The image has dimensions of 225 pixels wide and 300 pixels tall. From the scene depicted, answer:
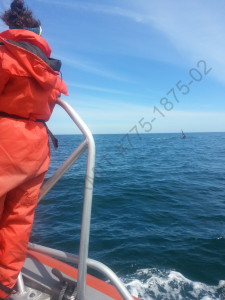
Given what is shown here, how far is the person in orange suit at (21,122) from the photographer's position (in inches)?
60.6

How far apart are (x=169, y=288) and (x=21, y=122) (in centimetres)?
582

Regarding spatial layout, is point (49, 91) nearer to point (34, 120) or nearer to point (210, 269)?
point (34, 120)

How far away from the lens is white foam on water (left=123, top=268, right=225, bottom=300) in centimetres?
553

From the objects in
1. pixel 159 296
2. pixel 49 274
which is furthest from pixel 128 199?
pixel 49 274

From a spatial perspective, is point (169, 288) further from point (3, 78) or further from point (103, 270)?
point (3, 78)

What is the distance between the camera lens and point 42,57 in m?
1.61

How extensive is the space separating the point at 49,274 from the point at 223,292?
4.90m

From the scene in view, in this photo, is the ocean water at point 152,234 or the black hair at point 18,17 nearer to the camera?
the black hair at point 18,17

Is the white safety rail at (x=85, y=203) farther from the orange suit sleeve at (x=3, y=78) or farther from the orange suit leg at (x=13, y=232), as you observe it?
the orange suit sleeve at (x=3, y=78)

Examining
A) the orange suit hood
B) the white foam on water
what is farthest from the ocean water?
the orange suit hood

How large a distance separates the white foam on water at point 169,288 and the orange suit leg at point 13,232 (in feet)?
15.6

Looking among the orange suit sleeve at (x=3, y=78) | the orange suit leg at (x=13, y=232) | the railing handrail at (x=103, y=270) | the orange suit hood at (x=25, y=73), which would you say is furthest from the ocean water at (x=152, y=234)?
the orange suit sleeve at (x=3, y=78)

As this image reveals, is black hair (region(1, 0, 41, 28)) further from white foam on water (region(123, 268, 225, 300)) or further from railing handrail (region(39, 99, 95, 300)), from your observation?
white foam on water (region(123, 268, 225, 300))

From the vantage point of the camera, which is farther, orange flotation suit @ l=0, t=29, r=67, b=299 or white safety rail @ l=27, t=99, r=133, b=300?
white safety rail @ l=27, t=99, r=133, b=300
